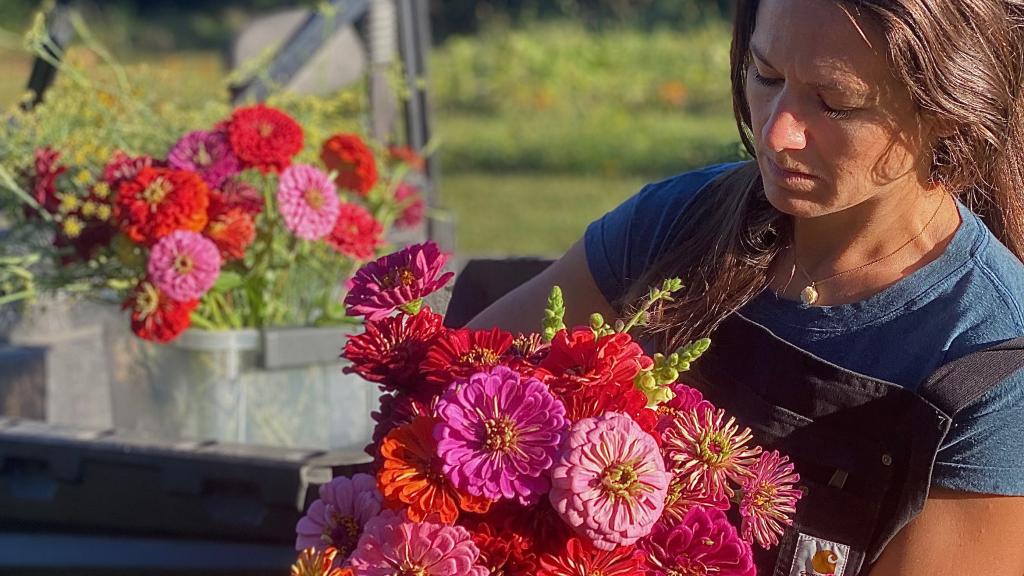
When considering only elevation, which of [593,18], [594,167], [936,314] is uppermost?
[593,18]

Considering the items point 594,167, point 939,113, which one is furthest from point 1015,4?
point 594,167

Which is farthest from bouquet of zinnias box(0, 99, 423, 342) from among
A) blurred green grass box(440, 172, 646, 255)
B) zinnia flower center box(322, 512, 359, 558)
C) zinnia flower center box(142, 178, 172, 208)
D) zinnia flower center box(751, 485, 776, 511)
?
blurred green grass box(440, 172, 646, 255)

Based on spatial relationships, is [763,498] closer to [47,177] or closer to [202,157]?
[202,157]

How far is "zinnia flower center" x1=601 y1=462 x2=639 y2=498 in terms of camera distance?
929 mm

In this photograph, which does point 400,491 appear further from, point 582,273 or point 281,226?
point 281,226

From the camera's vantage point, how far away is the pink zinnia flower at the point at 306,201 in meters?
1.90

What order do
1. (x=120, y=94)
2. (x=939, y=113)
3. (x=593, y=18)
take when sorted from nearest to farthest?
(x=939, y=113) → (x=120, y=94) → (x=593, y=18)

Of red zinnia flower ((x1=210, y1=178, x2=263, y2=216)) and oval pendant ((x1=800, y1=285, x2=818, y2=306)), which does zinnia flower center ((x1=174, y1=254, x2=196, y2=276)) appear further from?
oval pendant ((x1=800, y1=285, x2=818, y2=306))

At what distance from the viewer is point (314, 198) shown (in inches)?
75.2

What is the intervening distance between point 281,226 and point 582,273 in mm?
683

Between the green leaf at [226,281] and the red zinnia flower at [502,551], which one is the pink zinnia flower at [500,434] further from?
the green leaf at [226,281]

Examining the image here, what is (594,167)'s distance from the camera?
24.1 ft

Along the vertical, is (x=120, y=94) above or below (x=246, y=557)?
above

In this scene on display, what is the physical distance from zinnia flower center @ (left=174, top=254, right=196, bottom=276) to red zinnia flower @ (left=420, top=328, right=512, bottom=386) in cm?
86
